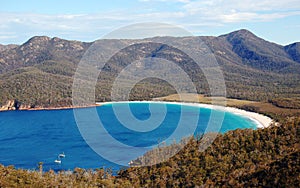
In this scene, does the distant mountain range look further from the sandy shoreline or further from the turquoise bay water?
the turquoise bay water

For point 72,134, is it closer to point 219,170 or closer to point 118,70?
point 219,170

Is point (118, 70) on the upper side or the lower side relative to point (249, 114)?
upper

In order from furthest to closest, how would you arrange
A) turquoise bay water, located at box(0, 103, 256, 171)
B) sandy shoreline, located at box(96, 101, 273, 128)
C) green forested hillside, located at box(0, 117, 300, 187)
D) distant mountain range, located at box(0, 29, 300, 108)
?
1. distant mountain range, located at box(0, 29, 300, 108)
2. sandy shoreline, located at box(96, 101, 273, 128)
3. turquoise bay water, located at box(0, 103, 256, 171)
4. green forested hillside, located at box(0, 117, 300, 187)

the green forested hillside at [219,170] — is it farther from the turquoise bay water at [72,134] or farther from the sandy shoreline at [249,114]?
the sandy shoreline at [249,114]

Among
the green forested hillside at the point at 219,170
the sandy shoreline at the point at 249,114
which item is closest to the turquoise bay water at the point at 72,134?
the sandy shoreline at the point at 249,114

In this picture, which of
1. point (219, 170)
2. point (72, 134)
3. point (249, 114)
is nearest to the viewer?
point (219, 170)

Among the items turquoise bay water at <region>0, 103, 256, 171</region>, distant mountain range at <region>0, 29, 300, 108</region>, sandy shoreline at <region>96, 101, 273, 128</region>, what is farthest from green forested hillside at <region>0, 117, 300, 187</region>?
distant mountain range at <region>0, 29, 300, 108</region>

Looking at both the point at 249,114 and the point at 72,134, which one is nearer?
the point at 72,134

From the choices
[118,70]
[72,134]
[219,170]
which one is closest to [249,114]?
[72,134]
